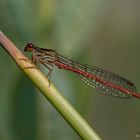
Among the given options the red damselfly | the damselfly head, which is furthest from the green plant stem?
the damselfly head

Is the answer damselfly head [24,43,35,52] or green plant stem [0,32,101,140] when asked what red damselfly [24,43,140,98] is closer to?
damselfly head [24,43,35,52]

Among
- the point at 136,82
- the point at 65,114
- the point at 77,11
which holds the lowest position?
the point at 136,82

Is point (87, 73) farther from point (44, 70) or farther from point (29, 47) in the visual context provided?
point (29, 47)

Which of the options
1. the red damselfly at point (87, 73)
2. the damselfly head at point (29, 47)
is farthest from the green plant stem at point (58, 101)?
the damselfly head at point (29, 47)

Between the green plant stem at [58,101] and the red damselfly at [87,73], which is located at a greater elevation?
the green plant stem at [58,101]

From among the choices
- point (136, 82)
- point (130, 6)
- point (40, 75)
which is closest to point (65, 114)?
point (40, 75)

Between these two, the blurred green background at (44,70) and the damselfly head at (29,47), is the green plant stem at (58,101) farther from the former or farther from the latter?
the damselfly head at (29,47)

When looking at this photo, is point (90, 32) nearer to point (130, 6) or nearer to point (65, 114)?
point (65, 114)
